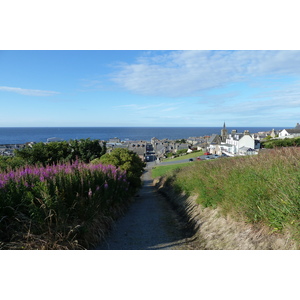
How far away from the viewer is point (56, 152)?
66.2 ft

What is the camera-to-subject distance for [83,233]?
4379mm

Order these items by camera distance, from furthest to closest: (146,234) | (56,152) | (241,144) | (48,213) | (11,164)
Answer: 1. (241,144)
2. (56,152)
3. (11,164)
4. (146,234)
5. (48,213)

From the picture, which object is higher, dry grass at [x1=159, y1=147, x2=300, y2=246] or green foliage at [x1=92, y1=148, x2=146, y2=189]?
dry grass at [x1=159, y1=147, x2=300, y2=246]

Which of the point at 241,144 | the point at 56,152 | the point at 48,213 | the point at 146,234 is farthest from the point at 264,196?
the point at 241,144

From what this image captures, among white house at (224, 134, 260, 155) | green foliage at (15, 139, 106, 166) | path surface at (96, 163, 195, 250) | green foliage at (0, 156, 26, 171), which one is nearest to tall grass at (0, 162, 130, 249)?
path surface at (96, 163, 195, 250)

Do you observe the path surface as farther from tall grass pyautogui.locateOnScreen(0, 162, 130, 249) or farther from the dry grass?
the dry grass

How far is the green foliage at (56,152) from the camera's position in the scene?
17797 mm

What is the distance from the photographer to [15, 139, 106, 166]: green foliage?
17.8 meters

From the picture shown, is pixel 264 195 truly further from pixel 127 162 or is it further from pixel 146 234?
pixel 127 162

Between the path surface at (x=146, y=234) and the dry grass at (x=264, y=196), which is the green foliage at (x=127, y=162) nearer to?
the path surface at (x=146, y=234)

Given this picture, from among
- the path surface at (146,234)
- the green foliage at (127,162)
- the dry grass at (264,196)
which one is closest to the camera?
the dry grass at (264,196)

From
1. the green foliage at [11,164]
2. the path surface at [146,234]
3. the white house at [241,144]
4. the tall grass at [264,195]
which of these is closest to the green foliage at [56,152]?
the green foliage at [11,164]

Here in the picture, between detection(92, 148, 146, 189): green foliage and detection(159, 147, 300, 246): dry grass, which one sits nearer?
detection(159, 147, 300, 246): dry grass

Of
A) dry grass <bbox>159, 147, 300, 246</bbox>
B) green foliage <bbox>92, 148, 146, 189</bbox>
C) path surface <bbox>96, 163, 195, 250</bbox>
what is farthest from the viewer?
green foliage <bbox>92, 148, 146, 189</bbox>
